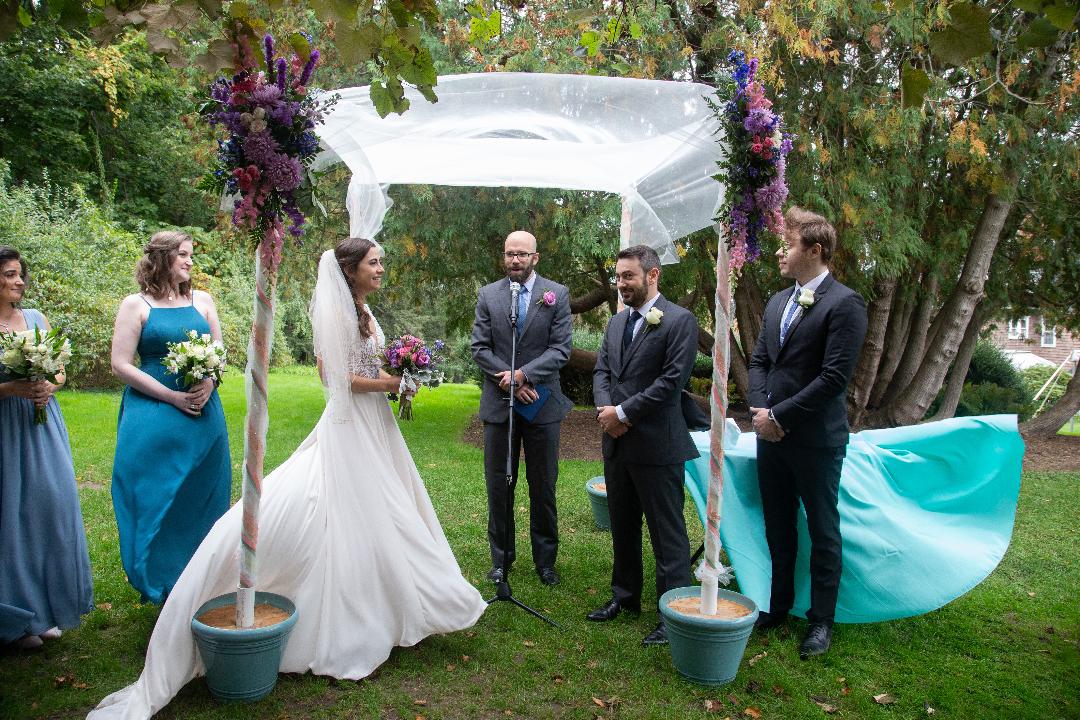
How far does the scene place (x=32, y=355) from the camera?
13.4 ft

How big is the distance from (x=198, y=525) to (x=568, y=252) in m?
6.27

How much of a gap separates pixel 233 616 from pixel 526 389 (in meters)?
2.32

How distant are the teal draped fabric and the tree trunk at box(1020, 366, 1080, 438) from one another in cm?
866

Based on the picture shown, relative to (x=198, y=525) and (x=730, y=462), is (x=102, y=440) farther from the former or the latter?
(x=730, y=462)

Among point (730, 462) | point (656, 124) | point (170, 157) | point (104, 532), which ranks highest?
point (170, 157)

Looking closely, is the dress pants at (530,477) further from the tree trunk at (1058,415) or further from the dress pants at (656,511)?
the tree trunk at (1058,415)

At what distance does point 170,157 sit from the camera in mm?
24000

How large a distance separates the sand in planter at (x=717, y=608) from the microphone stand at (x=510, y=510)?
84 centimetres

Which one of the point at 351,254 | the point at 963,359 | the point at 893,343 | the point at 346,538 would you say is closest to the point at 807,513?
the point at 346,538

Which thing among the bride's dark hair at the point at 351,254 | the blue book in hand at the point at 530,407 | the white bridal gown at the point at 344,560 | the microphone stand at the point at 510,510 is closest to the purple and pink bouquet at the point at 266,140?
the bride's dark hair at the point at 351,254

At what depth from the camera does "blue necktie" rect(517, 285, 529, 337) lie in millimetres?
5552

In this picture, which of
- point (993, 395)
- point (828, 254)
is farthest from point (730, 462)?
point (993, 395)

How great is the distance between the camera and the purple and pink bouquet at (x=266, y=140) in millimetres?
3314

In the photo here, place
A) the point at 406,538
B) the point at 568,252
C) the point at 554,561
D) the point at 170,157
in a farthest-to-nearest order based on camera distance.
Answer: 1. the point at 170,157
2. the point at 568,252
3. the point at 554,561
4. the point at 406,538
